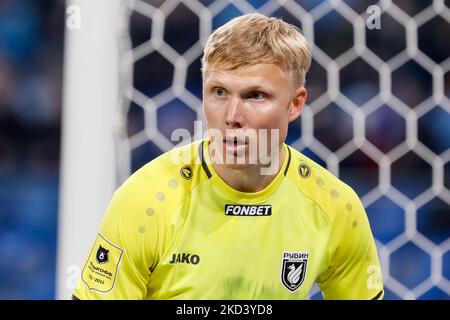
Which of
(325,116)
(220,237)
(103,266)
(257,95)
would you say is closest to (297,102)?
(257,95)

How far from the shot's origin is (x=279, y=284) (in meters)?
0.90

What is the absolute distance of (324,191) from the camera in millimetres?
934

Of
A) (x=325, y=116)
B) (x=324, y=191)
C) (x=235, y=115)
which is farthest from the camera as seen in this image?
(x=325, y=116)

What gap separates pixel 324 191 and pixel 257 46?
0.69ft

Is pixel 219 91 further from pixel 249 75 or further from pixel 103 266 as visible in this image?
pixel 103 266

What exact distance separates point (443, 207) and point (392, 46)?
1.36 ft

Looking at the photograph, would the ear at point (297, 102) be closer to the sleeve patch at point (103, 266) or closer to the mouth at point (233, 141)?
the mouth at point (233, 141)

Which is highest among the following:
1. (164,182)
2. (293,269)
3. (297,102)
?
(297,102)

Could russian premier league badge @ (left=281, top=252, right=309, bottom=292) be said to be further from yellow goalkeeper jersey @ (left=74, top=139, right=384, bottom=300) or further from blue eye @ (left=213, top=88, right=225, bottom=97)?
blue eye @ (left=213, top=88, right=225, bottom=97)

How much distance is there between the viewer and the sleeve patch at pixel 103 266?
2.81 ft

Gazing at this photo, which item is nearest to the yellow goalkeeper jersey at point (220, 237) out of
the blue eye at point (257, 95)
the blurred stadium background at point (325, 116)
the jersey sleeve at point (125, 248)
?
the jersey sleeve at point (125, 248)

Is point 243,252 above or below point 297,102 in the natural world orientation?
below

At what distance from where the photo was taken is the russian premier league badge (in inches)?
35.5

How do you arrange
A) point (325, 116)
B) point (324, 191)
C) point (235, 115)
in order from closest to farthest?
point (235, 115) → point (324, 191) → point (325, 116)
